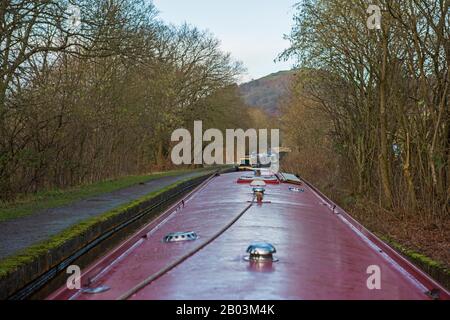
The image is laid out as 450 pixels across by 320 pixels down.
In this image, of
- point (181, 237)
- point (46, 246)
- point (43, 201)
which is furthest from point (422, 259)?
point (43, 201)

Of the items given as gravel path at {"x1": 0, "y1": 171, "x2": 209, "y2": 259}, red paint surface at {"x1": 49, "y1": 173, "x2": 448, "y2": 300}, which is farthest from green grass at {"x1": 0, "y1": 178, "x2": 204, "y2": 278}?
red paint surface at {"x1": 49, "y1": 173, "x2": 448, "y2": 300}

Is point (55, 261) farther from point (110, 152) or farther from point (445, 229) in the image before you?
point (110, 152)

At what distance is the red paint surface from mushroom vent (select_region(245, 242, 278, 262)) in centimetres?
5

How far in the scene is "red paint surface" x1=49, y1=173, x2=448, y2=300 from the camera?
11.0ft

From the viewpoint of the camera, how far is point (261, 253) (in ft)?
12.6

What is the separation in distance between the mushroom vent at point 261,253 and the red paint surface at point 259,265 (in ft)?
0.16

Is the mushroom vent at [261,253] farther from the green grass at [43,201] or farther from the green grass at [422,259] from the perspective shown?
the green grass at [43,201]

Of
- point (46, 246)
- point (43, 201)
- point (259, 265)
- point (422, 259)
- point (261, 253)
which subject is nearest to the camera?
point (259, 265)

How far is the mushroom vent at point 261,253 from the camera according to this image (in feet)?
12.5

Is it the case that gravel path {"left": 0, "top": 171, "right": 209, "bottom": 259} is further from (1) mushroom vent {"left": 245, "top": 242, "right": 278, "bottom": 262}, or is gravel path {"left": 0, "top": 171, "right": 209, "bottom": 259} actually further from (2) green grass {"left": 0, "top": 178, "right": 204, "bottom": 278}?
(1) mushroom vent {"left": 245, "top": 242, "right": 278, "bottom": 262}

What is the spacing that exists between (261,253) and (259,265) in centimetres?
12

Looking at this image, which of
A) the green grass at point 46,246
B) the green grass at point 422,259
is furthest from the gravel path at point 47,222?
the green grass at point 422,259

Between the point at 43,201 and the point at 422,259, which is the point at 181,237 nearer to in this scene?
the point at 422,259

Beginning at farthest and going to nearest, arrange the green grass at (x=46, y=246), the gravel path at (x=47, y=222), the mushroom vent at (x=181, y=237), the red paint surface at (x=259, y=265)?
the gravel path at (x=47, y=222) < the green grass at (x=46, y=246) < the mushroom vent at (x=181, y=237) < the red paint surface at (x=259, y=265)
